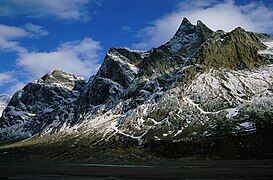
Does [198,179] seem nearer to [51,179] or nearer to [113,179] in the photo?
[113,179]

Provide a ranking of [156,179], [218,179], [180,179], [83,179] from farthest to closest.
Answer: [83,179] < [156,179] < [180,179] < [218,179]

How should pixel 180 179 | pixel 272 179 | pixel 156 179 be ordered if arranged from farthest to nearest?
1. pixel 156 179
2. pixel 180 179
3. pixel 272 179

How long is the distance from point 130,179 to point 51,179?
2639 cm

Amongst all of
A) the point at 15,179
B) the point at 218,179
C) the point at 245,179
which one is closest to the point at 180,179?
the point at 218,179

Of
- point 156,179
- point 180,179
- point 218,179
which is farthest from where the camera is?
point 156,179

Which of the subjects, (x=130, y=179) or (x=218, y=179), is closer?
(x=218, y=179)

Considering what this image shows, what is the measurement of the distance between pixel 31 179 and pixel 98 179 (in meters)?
22.6

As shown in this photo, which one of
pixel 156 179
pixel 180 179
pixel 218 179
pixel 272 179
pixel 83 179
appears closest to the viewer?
pixel 272 179

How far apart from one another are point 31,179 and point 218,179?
58.2 meters

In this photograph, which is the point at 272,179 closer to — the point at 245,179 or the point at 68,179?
the point at 245,179

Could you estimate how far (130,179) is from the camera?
10450 centimetres

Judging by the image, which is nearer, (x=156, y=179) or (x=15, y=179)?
(x=156, y=179)

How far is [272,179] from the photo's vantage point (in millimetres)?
80875

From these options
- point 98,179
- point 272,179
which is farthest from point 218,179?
point 98,179
